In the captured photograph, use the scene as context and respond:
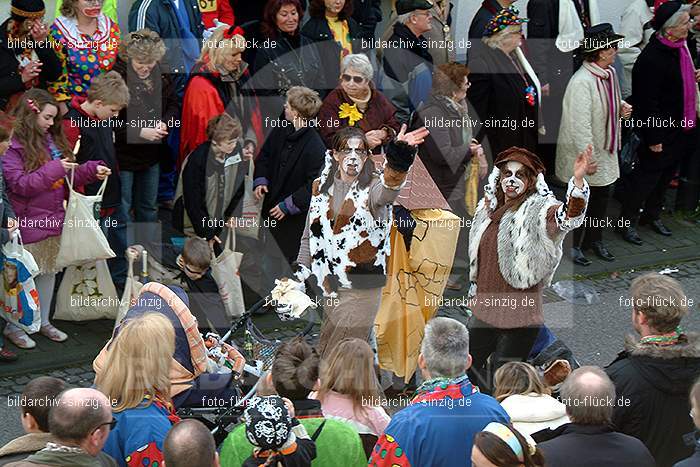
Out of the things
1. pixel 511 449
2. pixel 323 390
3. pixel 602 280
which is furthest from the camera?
pixel 602 280

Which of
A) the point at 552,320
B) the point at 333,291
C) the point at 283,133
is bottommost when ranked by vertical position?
the point at 552,320

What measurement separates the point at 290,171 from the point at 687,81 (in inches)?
157

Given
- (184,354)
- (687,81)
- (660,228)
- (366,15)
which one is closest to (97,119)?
(184,354)

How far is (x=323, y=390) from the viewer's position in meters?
6.54

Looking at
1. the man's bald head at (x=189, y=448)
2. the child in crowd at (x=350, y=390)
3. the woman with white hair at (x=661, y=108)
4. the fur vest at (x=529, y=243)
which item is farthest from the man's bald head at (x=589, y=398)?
the woman with white hair at (x=661, y=108)

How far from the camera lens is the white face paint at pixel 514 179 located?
27.1 feet

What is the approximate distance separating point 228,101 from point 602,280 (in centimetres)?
352

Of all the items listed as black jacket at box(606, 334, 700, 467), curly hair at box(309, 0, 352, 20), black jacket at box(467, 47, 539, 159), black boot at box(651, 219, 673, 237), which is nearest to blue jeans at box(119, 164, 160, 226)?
curly hair at box(309, 0, 352, 20)

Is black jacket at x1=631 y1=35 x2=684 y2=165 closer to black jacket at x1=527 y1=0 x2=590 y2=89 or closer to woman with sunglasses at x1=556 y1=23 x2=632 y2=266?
woman with sunglasses at x1=556 y1=23 x2=632 y2=266

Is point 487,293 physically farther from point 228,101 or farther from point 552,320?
point 228,101

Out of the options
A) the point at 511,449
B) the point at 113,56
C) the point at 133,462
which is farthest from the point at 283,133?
the point at 511,449

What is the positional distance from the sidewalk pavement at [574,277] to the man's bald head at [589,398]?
411cm

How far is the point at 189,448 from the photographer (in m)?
5.41

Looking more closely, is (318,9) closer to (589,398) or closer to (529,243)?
(529,243)
